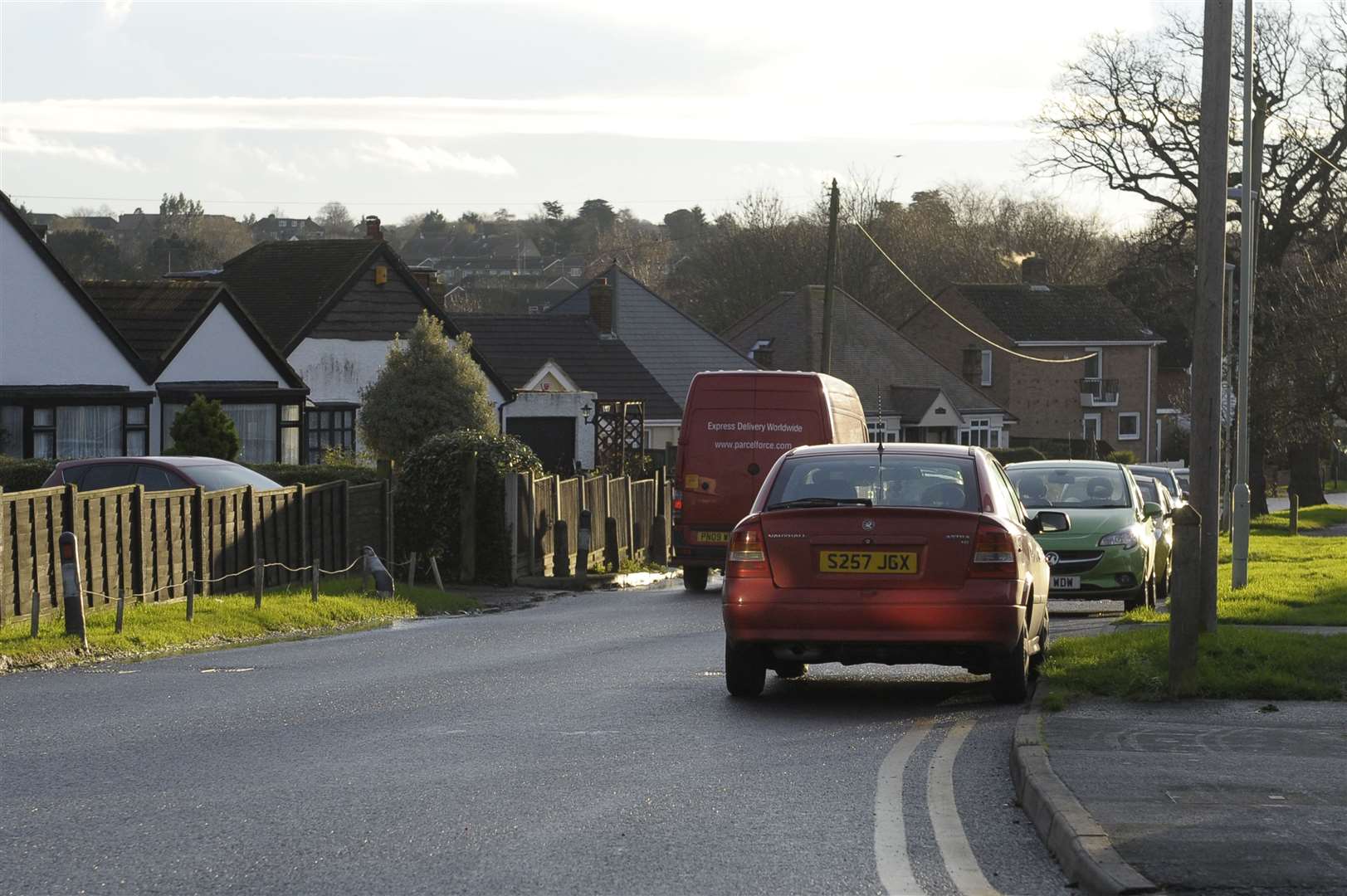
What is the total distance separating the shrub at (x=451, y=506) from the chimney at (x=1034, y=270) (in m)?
70.1

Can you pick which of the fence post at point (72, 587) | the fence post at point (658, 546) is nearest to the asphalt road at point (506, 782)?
the fence post at point (72, 587)

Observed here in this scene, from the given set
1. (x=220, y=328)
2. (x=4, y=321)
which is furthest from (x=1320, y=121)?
(x=4, y=321)

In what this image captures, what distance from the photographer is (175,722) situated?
1079 centimetres

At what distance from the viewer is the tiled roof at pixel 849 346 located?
73062 millimetres

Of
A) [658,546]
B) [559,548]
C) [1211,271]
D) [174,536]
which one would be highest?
[1211,271]

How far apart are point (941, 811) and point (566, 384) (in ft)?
154

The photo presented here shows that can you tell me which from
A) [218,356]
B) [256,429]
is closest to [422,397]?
[256,429]

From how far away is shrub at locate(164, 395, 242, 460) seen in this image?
3225 centimetres

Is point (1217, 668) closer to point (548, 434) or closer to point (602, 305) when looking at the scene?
point (548, 434)

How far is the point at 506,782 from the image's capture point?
28.2 feet

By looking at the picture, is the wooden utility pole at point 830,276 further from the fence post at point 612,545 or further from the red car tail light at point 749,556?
the red car tail light at point 749,556

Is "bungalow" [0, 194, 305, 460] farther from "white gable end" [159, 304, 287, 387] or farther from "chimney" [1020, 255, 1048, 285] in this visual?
"chimney" [1020, 255, 1048, 285]

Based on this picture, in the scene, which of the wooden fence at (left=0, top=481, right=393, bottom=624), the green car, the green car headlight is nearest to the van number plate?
the wooden fence at (left=0, top=481, right=393, bottom=624)

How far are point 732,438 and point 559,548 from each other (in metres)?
4.88
